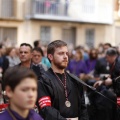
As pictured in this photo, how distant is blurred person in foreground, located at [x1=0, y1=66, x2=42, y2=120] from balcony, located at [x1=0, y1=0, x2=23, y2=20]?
23339 millimetres

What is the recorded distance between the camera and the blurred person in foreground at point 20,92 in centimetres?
314

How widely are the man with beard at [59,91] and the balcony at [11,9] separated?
21881 mm

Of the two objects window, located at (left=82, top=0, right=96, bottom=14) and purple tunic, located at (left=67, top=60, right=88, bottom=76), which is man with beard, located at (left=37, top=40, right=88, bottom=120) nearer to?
purple tunic, located at (left=67, top=60, right=88, bottom=76)

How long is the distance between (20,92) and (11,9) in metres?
24.0

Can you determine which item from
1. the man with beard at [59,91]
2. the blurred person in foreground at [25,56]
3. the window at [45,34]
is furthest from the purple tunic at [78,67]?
the window at [45,34]

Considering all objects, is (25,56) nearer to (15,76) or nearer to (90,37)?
(15,76)

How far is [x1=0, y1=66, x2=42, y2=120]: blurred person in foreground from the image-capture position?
3141 mm

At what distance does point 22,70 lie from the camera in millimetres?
3252

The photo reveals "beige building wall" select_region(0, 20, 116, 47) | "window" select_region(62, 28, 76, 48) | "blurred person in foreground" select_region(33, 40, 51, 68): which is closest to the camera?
"blurred person in foreground" select_region(33, 40, 51, 68)

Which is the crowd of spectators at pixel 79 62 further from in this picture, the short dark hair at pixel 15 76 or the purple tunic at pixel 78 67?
the short dark hair at pixel 15 76

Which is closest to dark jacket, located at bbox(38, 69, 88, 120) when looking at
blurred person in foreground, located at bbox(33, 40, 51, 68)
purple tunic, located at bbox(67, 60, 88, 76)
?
blurred person in foreground, located at bbox(33, 40, 51, 68)

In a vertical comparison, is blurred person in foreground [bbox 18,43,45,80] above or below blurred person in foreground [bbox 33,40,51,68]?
above

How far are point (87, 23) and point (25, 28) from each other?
4825mm

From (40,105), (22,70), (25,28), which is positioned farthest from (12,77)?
(25,28)
